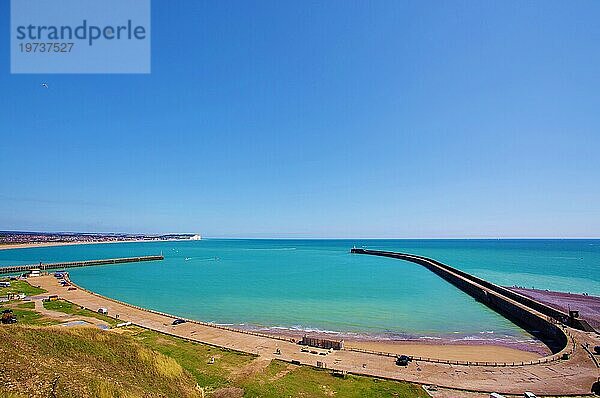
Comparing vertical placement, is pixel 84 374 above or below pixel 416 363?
above

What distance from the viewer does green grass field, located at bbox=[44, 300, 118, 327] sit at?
123ft

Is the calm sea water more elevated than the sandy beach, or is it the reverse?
the sandy beach

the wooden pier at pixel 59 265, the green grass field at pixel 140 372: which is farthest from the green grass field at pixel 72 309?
the wooden pier at pixel 59 265

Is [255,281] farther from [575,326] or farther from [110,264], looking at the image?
[110,264]

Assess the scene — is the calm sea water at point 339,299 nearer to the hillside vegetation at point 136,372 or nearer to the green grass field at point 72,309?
the green grass field at point 72,309

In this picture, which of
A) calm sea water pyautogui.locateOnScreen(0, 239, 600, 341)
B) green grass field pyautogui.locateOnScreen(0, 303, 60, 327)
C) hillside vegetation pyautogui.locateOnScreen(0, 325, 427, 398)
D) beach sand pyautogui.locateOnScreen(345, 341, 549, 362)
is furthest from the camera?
calm sea water pyautogui.locateOnScreen(0, 239, 600, 341)

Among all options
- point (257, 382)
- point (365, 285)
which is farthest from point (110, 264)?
point (257, 382)

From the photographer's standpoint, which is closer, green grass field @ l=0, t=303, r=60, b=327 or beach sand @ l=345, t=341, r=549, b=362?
beach sand @ l=345, t=341, r=549, b=362

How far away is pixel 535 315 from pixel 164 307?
47130 millimetres

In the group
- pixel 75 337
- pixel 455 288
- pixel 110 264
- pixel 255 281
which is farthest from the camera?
pixel 110 264

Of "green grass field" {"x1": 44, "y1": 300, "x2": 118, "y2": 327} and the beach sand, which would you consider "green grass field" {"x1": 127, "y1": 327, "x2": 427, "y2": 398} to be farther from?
"green grass field" {"x1": 44, "y1": 300, "x2": 118, "y2": 327}

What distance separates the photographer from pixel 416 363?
26.4 m

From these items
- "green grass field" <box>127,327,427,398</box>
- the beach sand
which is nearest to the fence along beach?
"green grass field" <box>127,327,427,398</box>

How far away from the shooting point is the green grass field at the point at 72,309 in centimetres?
3738
